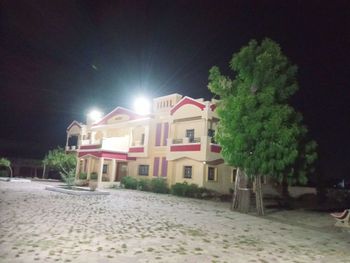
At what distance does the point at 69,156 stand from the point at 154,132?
14.9m

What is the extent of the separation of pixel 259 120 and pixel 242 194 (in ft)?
13.2

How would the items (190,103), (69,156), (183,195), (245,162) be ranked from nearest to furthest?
(245,162)
(183,195)
(190,103)
(69,156)

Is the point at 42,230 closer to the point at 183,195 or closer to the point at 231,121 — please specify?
the point at 231,121

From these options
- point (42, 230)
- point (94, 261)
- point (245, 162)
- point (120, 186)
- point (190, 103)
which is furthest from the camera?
point (120, 186)

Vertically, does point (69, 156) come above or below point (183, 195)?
above

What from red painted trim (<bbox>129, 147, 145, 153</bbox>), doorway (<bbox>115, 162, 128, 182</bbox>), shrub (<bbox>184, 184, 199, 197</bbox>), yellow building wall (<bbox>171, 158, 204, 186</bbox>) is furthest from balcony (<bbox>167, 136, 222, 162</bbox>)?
doorway (<bbox>115, 162, 128, 182</bbox>)

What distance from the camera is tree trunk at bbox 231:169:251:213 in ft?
52.9

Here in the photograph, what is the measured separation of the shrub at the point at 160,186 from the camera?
2584 centimetres

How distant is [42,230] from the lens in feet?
27.2

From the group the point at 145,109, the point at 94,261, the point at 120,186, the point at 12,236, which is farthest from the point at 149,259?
the point at 145,109

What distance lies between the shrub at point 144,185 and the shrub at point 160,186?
69 cm

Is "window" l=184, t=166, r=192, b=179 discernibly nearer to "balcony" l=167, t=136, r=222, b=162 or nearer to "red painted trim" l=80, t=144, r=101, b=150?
"balcony" l=167, t=136, r=222, b=162

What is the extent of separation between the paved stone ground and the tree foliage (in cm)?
392

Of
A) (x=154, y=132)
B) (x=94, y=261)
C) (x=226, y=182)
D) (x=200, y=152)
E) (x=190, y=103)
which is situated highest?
(x=190, y=103)
